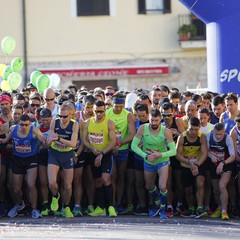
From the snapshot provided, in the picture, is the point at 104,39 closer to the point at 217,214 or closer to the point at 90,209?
the point at 90,209

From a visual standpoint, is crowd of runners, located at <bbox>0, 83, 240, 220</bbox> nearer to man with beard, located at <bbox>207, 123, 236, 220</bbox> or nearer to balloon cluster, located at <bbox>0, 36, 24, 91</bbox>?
man with beard, located at <bbox>207, 123, 236, 220</bbox>

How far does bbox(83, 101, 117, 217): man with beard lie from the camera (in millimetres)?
15453

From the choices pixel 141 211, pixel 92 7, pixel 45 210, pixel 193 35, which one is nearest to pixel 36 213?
pixel 45 210

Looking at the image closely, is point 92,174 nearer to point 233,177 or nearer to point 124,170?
point 124,170

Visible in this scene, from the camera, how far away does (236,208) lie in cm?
1552

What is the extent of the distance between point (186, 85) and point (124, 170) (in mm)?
18709

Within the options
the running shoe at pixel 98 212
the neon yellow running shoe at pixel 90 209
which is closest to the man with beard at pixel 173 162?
the running shoe at pixel 98 212

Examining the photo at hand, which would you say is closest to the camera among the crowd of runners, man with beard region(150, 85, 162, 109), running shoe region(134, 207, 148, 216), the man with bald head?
the crowd of runners

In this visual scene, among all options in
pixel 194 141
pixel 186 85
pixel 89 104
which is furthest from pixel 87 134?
pixel 186 85

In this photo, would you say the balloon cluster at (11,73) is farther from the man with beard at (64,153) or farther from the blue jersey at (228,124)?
the blue jersey at (228,124)

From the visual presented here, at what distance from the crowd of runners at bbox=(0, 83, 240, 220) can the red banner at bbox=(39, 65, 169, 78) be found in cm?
1802

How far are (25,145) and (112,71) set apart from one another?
1897 centimetres

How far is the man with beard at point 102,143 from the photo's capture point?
15.5m

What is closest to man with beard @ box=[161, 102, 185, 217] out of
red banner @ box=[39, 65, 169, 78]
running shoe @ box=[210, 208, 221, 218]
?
running shoe @ box=[210, 208, 221, 218]
